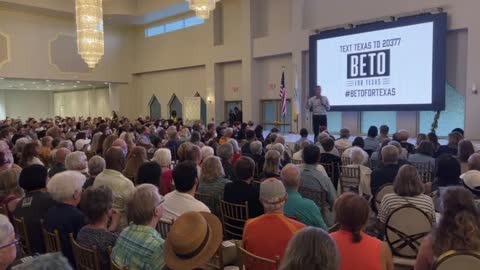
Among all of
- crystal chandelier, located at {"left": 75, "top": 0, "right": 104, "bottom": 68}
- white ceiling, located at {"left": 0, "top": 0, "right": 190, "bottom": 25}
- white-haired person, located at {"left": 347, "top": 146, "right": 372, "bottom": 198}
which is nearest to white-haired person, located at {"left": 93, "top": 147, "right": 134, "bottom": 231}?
white-haired person, located at {"left": 347, "top": 146, "right": 372, "bottom": 198}

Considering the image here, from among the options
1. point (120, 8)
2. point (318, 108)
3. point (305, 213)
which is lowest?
point (305, 213)

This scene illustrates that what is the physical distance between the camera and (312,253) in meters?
1.50

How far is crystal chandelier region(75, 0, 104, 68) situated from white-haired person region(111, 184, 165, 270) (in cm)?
1004

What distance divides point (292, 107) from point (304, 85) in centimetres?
86

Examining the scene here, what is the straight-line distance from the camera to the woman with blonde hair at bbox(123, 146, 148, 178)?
184 inches

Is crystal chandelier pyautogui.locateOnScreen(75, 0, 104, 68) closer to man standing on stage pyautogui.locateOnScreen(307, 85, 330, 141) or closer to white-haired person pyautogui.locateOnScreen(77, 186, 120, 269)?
man standing on stage pyautogui.locateOnScreen(307, 85, 330, 141)

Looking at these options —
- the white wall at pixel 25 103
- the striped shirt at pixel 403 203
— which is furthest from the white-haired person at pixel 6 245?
the white wall at pixel 25 103

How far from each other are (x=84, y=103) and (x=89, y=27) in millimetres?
16915

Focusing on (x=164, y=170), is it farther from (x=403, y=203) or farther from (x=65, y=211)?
(x=403, y=203)

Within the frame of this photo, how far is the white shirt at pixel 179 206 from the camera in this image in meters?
3.11

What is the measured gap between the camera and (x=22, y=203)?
127 inches

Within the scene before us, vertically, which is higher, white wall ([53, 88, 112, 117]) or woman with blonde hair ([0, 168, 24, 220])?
white wall ([53, 88, 112, 117])

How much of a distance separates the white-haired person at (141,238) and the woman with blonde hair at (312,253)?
954 mm

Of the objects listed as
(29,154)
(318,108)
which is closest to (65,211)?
(29,154)
